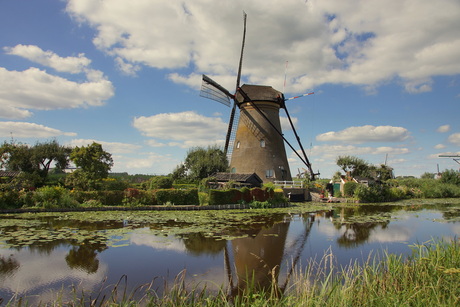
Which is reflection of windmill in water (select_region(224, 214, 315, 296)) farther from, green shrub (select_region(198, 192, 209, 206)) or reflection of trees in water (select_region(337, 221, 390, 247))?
green shrub (select_region(198, 192, 209, 206))

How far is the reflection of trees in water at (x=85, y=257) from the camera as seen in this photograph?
6.30 metres

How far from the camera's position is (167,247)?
8133 millimetres

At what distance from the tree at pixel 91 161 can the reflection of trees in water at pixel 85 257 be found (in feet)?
40.4

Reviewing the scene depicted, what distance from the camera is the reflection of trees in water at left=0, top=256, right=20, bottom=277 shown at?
5.83m

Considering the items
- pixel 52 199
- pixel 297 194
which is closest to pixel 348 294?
pixel 52 199

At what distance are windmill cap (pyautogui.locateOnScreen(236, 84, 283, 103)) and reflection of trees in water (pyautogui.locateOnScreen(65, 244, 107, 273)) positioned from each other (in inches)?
883

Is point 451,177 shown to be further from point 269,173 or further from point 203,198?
point 203,198

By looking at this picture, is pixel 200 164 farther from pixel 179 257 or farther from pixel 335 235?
pixel 179 257

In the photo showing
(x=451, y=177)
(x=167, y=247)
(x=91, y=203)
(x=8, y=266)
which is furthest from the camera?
(x=451, y=177)

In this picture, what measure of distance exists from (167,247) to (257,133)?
21147 millimetres

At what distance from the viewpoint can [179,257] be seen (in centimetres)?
717

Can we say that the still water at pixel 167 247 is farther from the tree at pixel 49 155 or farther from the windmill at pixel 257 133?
the tree at pixel 49 155

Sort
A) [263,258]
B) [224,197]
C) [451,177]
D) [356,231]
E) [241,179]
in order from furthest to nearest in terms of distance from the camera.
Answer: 1. [451,177]
2. [241,179]
3. [224,197]
4. [356,231]
5. [263,258]

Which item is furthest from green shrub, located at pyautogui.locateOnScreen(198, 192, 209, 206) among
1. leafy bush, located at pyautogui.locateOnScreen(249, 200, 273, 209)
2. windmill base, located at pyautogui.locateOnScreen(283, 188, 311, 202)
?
windmill base, located at pyautogui.locateOnScreen(283, 188, 311, 202)
